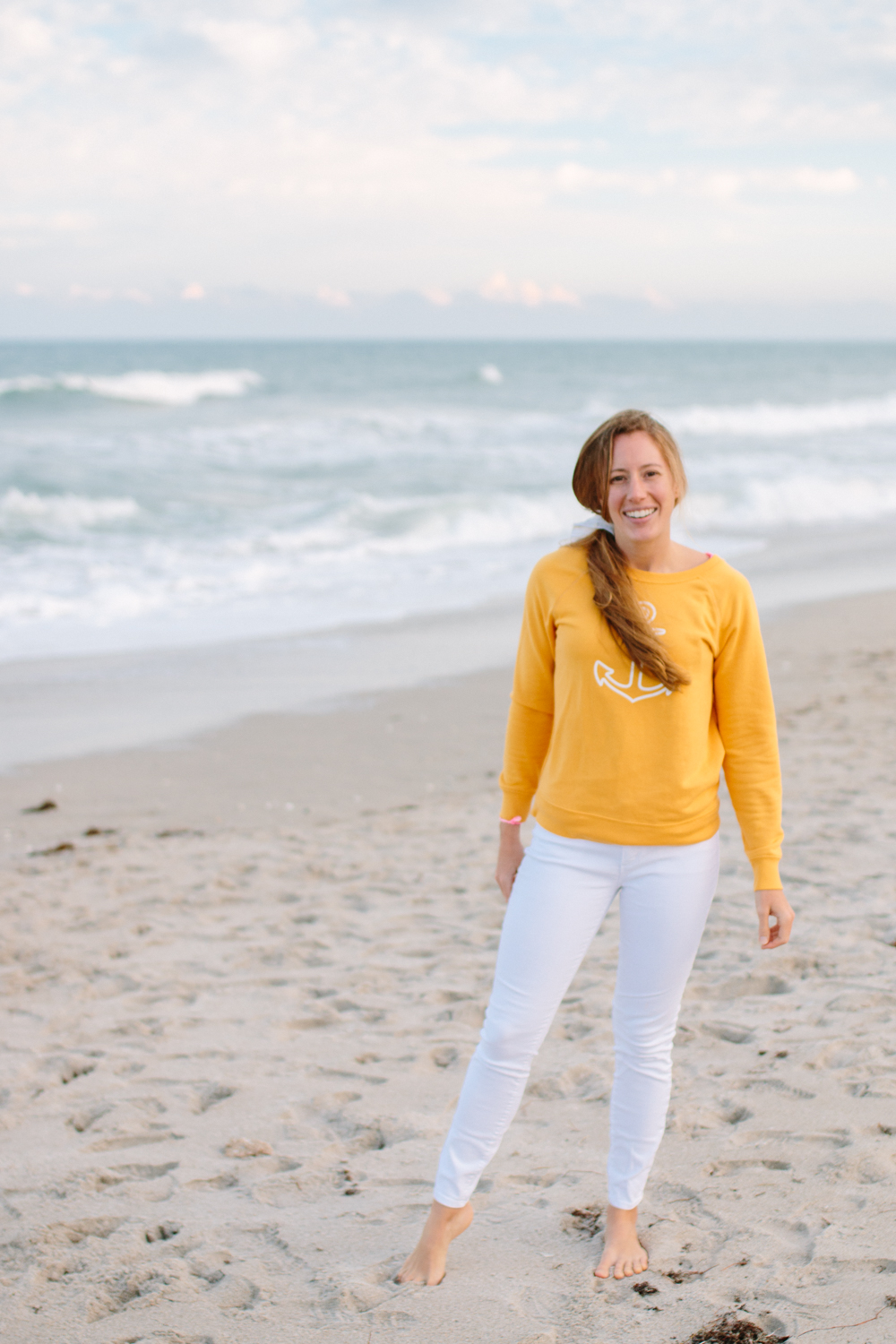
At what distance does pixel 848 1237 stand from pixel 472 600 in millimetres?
9622

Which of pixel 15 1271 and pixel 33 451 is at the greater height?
pixel 33 451

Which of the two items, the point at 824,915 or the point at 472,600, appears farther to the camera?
the point at 472,600

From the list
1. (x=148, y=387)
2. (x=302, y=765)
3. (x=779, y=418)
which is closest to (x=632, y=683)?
(x=302, y=765)

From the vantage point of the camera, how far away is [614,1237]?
251 centimetres

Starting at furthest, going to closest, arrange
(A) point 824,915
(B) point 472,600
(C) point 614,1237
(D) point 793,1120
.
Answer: (B) point 472,600 < (A) point 824,915 < (D) point 793,1120 < (C) point 614,1237

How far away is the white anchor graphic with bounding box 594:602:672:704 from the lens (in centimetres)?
228

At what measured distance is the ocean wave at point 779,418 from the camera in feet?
117

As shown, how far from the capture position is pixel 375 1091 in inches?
135

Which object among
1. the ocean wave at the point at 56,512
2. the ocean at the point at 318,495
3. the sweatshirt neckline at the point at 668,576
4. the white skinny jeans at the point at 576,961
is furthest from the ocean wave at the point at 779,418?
the white skinny jeans at the point at 576,961

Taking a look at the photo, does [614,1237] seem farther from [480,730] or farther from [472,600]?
[472,600]

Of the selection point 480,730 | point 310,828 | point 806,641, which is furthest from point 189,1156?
point 806,641

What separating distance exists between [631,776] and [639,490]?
59 cm

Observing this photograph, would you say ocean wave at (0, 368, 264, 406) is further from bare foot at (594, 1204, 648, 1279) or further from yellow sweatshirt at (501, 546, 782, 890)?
bare foot at (594, 1204, 648, 1279)

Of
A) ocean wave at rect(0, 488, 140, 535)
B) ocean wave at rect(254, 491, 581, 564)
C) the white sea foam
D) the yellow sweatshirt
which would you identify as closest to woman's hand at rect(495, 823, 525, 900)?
the yellow sweatshirt
